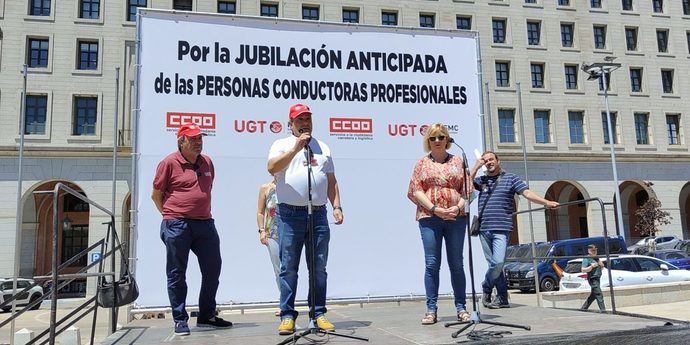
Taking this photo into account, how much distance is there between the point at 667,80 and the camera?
124 feet

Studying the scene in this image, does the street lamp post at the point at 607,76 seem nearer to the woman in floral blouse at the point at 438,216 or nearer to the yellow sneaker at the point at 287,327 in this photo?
the woman in floral blouse at the point at 438,216

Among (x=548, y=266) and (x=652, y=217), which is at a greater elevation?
(x=652, y=217)

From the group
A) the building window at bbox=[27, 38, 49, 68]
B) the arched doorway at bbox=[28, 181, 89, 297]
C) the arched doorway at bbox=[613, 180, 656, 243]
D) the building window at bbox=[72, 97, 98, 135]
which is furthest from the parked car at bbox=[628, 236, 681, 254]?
the building window at bbox=[27, 38, 49, 68]

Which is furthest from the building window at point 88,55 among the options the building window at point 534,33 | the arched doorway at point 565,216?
the arched doorway at point 565,216

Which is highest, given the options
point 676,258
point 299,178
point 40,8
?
point 40,8

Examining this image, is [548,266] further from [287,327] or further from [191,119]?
[287,327]

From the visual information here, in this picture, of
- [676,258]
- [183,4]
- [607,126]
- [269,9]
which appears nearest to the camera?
[676,258]

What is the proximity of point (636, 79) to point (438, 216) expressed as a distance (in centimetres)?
3651

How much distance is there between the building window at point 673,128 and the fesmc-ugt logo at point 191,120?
120 ft

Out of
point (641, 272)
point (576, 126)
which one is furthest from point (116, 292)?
point (576, 126)

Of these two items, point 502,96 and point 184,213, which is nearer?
point 184,213

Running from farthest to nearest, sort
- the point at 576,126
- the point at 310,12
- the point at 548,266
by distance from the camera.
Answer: the point at 576,126
the point at 310,12
the point at 548,266

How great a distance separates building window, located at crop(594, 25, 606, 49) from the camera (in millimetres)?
37000

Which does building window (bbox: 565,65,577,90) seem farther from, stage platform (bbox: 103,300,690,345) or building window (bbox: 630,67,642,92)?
stage platform (bbox: 103,300,690,345)
